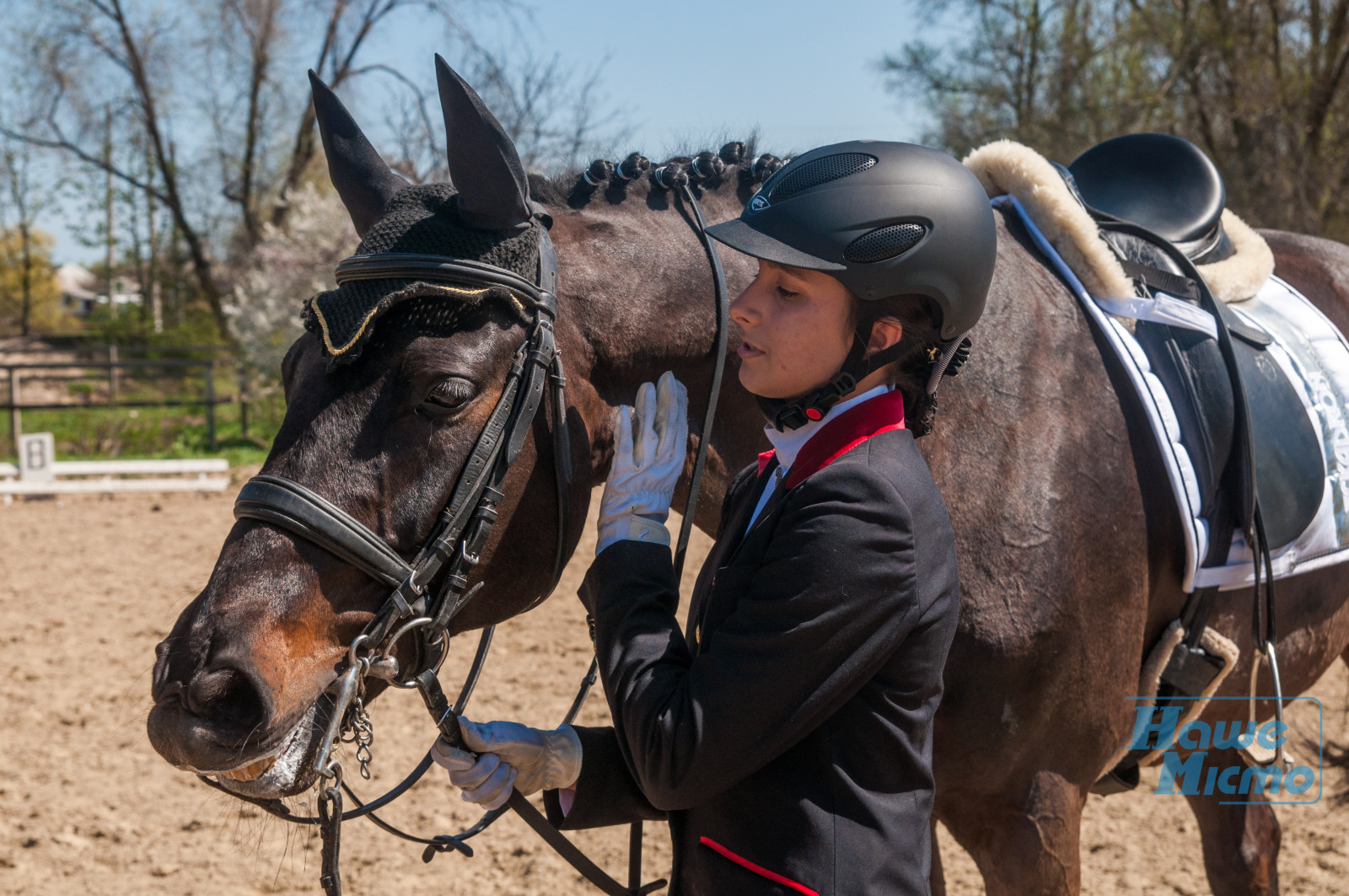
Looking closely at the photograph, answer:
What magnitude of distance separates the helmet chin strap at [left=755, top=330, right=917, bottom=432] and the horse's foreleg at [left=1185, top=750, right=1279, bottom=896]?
2244 millimetres

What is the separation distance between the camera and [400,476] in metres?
1.65

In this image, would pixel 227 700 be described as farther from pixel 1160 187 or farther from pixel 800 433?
Result: pixel 1160 187

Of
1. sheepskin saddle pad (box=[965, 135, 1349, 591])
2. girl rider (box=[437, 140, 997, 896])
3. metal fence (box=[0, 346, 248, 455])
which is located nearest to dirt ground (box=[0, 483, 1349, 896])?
girl rider (box=[437, 140, 997, 896])

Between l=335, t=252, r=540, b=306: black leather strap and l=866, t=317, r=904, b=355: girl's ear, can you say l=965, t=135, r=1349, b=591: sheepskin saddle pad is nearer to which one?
l=866, t=317, r=904, b=355: girl's ear

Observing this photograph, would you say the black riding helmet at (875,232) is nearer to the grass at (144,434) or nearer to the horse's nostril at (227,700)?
the horse's nostril at (227,700)

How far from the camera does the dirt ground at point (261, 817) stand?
3.73 meters

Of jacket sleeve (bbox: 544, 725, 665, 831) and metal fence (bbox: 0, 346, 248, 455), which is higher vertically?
jacket sleeve (bbox: 544, 725, 665, 831)

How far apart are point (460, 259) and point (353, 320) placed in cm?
22

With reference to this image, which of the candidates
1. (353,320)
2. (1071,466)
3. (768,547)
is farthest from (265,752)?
(1071,466)

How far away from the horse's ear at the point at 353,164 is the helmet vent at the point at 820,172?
0.90 metres

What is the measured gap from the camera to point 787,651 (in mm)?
1242

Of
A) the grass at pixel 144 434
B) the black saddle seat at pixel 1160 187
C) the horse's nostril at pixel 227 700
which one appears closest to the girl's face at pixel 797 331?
the horse's nostril at pixel 227 700

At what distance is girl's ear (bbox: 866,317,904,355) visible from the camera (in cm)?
149

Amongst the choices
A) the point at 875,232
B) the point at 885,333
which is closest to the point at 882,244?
the point at 875,232
